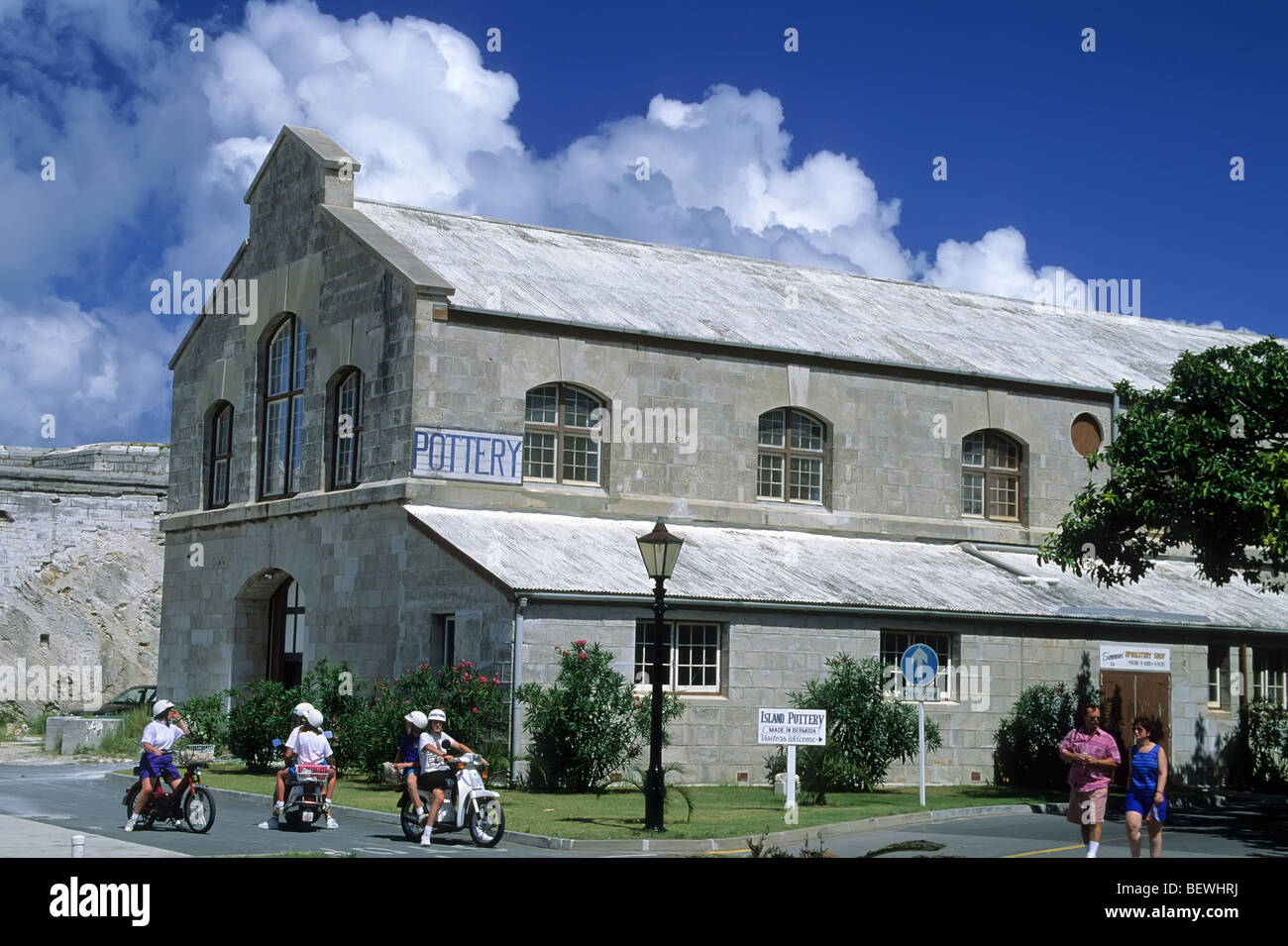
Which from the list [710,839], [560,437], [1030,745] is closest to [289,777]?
[710,839]

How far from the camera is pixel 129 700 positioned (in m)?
39.2

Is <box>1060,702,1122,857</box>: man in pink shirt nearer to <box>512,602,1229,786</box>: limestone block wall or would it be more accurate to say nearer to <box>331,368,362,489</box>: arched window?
<box>512,602,1229,786</box>: limestone block wall

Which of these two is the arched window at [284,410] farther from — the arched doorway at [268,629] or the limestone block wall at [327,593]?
the arched doorway at [268,629]

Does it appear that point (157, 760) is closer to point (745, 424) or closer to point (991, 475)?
point (745, 424)

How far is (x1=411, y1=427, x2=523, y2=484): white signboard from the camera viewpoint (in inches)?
1155

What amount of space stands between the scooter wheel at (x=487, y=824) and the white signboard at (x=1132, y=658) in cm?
1660

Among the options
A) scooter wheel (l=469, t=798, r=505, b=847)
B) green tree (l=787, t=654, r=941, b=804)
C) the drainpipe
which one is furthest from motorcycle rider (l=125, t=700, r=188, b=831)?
green tree (l=787, t=654, r=941, b=804)

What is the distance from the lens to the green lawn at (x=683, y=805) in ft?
65.5

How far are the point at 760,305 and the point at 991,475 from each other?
6445 millimetres

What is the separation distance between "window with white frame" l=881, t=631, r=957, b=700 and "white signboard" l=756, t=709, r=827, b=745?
7.66 metres

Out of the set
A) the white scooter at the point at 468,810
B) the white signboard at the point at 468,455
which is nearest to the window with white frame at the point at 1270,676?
the white signboard at the point at 468,455
